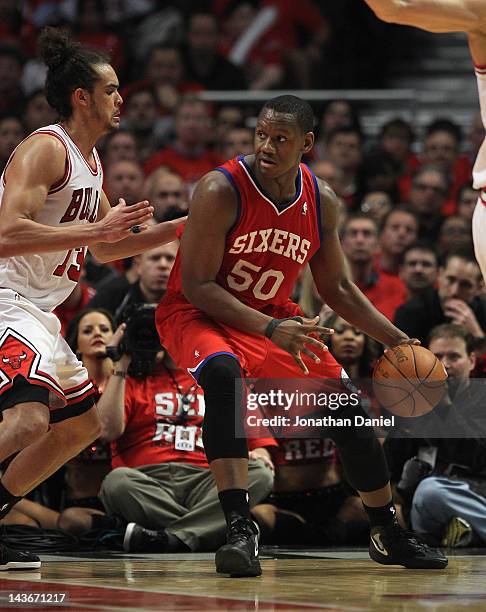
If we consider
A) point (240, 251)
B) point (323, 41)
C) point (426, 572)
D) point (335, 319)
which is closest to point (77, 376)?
point (240, 251)

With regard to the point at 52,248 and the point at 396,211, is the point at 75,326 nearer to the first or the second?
the point at 52,248

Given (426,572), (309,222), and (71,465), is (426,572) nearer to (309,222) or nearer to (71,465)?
(309,222)

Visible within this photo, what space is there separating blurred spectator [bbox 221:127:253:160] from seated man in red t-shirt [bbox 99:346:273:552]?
3.76 meters

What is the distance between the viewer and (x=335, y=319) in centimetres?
712

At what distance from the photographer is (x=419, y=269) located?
27.3ft

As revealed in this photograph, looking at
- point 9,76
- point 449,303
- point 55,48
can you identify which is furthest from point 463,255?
point 9,76

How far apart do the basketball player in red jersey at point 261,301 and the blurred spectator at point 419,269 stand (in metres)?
2.84

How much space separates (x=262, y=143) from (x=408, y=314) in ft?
9.48

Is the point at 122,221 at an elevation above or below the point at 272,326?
above

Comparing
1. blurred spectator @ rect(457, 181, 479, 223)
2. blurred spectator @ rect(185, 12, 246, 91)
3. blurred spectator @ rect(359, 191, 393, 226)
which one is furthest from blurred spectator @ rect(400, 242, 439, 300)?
blurred spectator @ rect(185, 12, 246, 91)

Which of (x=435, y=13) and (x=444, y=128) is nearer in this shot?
(x=435, y=13)

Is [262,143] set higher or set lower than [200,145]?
lower

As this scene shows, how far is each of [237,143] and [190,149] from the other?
1.90ft

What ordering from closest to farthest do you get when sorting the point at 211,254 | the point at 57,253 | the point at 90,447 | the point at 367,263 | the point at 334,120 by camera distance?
1. the point at 211,254
2. the point at 57,253
3. the point at 90,447
4. the point at 367,263
5. the point at 334,120
